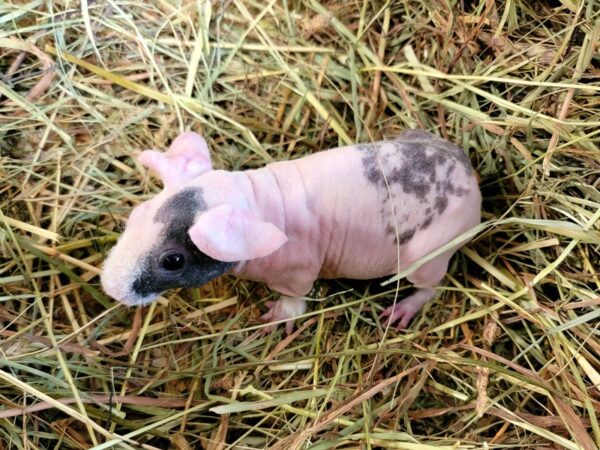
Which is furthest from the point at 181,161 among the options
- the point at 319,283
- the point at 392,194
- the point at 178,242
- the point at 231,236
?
the point at 319,283

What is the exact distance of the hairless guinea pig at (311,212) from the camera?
8.24 feet

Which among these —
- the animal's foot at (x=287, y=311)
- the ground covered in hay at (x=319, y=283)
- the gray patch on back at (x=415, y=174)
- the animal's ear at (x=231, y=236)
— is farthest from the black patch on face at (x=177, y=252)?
the gray patch on back at (x=415, y=174)

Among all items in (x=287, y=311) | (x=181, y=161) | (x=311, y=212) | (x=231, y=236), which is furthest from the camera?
(x=287, y=311)

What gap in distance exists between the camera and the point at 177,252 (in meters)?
2.50

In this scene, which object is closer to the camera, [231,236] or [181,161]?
[231,236]

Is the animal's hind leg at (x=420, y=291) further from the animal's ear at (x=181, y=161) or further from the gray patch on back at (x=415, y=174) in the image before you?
the animal's ear at (x=181, y=161)

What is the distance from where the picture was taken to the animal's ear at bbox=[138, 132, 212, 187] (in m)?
2.71

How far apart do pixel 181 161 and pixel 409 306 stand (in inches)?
55.4

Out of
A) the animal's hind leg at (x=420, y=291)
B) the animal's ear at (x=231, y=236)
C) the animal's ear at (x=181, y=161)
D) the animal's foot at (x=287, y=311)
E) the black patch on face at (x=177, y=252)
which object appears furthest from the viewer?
the animal's foot at (x=287, y=311)

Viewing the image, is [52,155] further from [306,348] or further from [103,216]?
[306,348]

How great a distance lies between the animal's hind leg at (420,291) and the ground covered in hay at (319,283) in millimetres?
86

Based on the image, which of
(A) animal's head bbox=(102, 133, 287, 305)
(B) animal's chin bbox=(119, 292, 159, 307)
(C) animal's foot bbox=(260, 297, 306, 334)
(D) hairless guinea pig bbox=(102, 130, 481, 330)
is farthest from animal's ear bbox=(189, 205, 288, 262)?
(C) animal's foot bbox=(260, 297, 306, 334)

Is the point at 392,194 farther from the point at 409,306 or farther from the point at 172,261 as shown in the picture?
the point at 172,261

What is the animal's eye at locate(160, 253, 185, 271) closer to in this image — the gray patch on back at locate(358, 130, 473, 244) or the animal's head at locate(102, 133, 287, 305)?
the animal's head at locate(102, 133, 287, 305)
